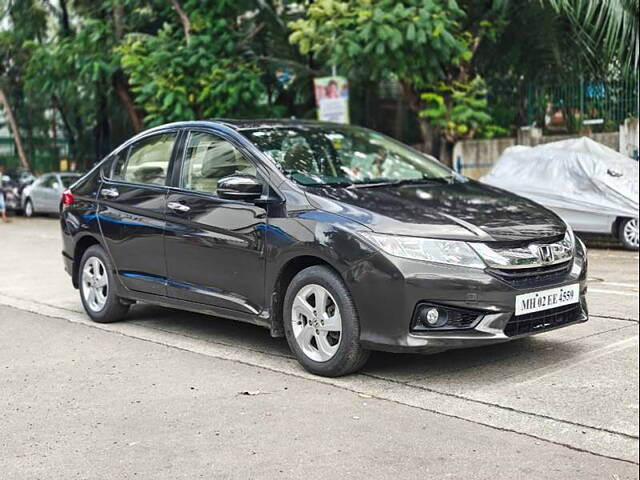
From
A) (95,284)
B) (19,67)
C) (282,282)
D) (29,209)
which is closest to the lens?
(282,282)

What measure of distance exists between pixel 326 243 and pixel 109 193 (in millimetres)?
2750

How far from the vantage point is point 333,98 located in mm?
17188

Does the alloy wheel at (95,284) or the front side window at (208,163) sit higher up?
the front side window at (208,163)

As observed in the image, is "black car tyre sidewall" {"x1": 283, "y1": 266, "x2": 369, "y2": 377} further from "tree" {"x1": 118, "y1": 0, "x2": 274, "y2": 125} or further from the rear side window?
"tree" {"x1": 118, "y1": 0, "x2": 274, "y2": 125}

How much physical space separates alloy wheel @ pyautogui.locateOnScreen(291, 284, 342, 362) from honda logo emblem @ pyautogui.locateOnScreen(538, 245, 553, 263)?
1.29 metres

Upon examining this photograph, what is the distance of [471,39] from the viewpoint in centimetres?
1627

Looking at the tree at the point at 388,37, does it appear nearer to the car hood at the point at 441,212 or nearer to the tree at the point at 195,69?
the tree at the point at 195,69

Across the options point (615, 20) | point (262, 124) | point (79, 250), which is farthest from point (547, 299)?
point (615, 20)

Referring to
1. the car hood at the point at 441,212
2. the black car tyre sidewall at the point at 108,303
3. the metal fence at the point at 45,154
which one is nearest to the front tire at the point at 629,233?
the car hood at the point at 441,212

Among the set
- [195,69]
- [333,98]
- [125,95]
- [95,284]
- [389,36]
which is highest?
[389,36]

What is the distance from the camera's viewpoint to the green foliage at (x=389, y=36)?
14.4m

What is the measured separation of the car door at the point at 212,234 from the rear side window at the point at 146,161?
0.24 meters

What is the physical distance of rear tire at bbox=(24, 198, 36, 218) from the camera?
26750mm

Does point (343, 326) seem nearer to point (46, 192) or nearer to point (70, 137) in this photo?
point (46, 192)
